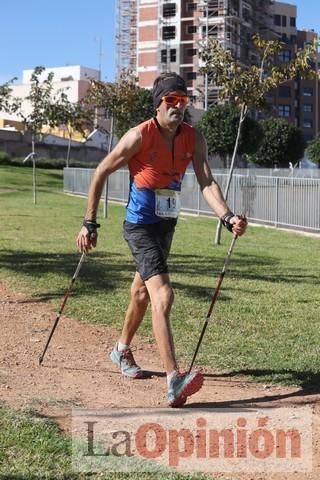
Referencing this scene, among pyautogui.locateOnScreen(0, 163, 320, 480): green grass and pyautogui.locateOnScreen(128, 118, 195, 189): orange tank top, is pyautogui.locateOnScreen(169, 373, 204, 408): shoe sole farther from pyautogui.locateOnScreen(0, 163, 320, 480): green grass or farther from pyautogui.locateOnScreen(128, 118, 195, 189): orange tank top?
pyautogui.locateOnScreen(128, 118, 195, 189): orange tank top

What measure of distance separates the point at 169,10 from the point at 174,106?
312 ft

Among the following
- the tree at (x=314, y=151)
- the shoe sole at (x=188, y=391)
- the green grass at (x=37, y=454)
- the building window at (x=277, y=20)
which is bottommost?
the green grass at (x=37, y=454)

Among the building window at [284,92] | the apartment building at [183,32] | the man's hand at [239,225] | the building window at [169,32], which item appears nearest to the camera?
the man's hand at [239,225]

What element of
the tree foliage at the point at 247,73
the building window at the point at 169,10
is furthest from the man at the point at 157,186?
the building window at the point at 169,10

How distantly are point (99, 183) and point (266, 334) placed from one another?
246 cm

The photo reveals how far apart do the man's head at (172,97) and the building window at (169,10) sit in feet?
309

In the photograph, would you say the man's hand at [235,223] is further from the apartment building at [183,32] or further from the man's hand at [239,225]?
the apartment building at [183,32]

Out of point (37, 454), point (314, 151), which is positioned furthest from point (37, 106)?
point (37, 454)

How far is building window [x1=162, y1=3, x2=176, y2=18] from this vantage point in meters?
95.2

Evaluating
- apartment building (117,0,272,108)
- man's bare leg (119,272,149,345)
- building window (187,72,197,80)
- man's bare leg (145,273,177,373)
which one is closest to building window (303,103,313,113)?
apartment building (117,0,272,108)

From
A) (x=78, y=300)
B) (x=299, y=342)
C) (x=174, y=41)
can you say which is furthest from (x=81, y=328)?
(x=174, y=41)

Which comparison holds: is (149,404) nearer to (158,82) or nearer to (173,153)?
(173,153)

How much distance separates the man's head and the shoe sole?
1.67 meters

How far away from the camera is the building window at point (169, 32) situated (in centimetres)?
9525
